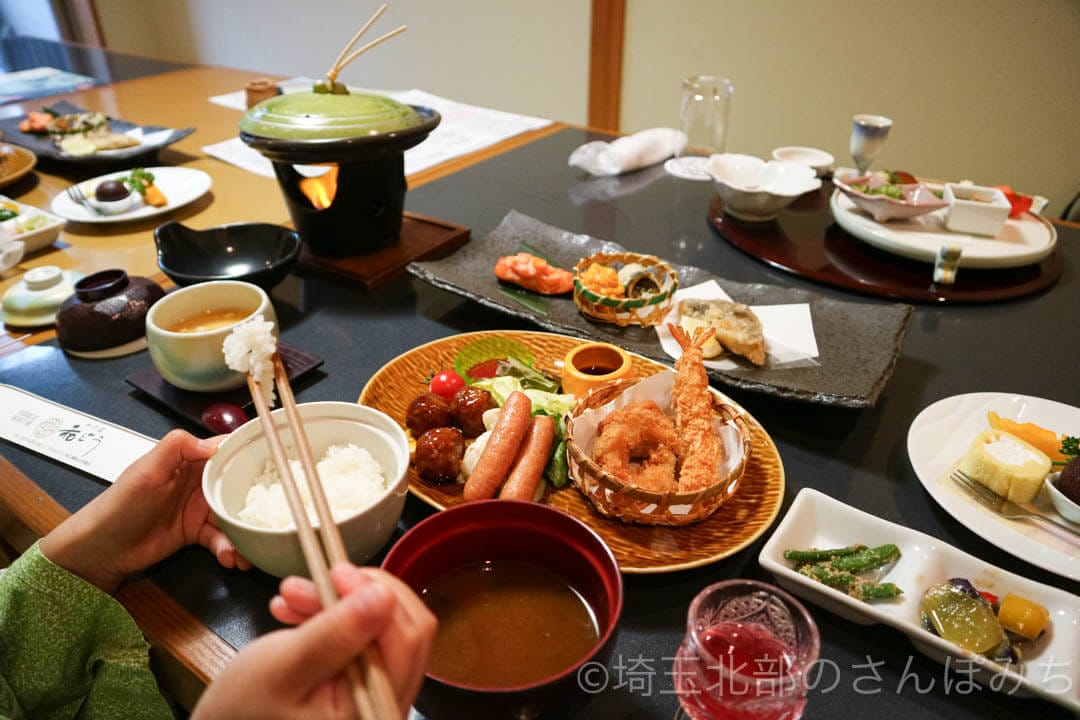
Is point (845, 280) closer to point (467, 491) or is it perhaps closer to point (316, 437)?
point (467, 491)

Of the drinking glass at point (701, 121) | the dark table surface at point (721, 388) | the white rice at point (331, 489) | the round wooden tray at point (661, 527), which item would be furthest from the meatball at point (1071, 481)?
the drinking glass at point (701, 121)

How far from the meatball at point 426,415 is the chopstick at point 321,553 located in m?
0.37

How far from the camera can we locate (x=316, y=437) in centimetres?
111

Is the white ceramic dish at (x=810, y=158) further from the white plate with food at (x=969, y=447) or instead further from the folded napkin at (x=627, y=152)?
the white plate with food at (x=969, y=447)

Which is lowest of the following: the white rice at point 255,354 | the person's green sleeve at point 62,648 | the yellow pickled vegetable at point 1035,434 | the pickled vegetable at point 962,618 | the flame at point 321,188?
the person's green sleeve at point 62,648

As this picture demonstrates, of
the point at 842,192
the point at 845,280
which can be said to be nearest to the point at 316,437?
the point at 845,280

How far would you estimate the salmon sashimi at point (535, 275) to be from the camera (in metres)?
1.82

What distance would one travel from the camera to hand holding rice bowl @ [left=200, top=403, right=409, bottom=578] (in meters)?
0.90

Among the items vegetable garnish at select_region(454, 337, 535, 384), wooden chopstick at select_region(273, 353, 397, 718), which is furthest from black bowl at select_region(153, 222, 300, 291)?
wooden chopstick at select_region(273, 353, 397, 718)

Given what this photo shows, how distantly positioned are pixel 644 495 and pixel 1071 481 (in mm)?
728

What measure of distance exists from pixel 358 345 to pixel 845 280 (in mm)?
1383

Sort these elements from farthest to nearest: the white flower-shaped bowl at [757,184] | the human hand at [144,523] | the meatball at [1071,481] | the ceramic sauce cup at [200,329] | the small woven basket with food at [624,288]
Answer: the white flower-shaped bowl at [757,184], the small woven basket with food at [624,288], the ceramic sauce cup at [200,329], the meatball at [1071,481], the human hand at [144,523]

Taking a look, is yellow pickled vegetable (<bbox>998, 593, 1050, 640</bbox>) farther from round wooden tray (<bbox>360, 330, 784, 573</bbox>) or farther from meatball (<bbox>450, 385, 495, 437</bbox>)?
meatball (<bbox>450, 385, 495, 437</bbox>)

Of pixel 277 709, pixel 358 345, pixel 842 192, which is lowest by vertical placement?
A: pixel 358 345
